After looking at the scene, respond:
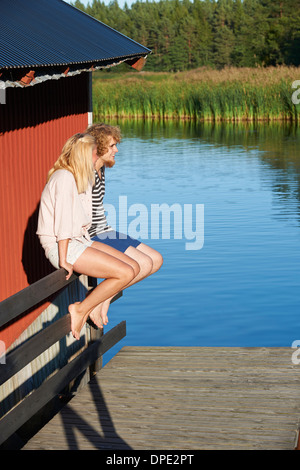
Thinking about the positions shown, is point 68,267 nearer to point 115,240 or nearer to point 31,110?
point 115,240

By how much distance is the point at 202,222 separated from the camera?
650 inches

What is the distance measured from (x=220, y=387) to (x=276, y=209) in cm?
1155

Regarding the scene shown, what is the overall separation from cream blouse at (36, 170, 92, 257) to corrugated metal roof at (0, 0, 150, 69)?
2.60ft

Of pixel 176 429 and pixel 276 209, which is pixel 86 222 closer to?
pixel 176 429

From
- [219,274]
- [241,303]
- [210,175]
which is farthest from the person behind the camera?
[210,175]

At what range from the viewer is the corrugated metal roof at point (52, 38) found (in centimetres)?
546

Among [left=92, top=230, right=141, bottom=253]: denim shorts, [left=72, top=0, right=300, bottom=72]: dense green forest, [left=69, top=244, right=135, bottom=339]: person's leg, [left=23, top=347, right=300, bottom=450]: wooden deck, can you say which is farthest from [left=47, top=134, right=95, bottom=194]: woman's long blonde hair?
[left=72, top=0, right=300, bottom=72]: dense green forest

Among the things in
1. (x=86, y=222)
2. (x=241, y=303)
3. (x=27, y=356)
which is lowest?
(x=241, y=303)

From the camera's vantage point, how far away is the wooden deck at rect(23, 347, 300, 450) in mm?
5625

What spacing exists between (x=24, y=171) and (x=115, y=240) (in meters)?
0.87

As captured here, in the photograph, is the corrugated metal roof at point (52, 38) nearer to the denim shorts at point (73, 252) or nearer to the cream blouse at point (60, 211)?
the cream blouse at point (60, 211)

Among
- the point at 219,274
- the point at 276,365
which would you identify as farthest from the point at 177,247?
the point at 276,365

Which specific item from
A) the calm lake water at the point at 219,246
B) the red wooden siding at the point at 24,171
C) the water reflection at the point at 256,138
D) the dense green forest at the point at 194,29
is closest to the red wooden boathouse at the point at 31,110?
the red wooden siding at the point at 24,171

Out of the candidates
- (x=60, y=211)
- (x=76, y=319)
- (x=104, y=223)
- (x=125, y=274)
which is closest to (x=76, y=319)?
(x=76, y=319)
